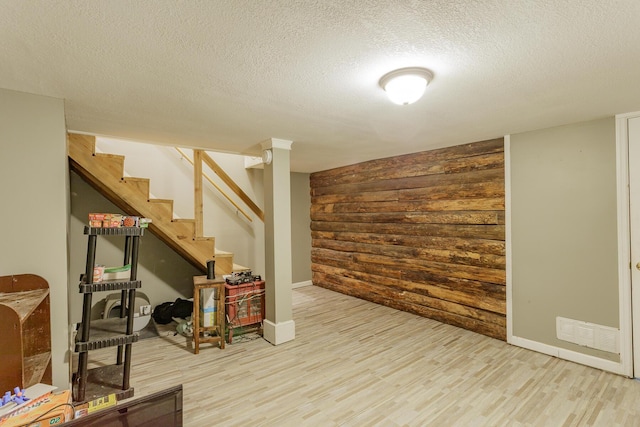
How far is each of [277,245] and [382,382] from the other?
65.7 inches

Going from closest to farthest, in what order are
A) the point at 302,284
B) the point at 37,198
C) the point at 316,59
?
the point at 316,59, the point at 37,198, the point at 302,284

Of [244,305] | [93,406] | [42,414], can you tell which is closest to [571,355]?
[244,305]

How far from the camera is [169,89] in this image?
199cm

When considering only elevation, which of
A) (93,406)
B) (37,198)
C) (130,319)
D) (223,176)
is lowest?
(93,406)

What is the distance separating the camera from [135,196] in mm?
3170

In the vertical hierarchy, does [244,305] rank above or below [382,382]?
above

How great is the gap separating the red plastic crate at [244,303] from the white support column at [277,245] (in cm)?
14

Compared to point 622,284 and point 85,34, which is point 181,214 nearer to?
point 85,34

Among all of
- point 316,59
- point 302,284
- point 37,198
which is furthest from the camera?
point 302,284

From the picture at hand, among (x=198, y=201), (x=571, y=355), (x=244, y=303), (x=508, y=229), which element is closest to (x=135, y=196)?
(x=198, y=201)

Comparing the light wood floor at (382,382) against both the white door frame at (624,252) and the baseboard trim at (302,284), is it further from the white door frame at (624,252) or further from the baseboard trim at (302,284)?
the baseboard trim at (302,284)

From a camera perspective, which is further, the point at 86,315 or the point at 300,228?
the point at 300,228

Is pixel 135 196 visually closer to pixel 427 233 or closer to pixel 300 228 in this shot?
pixel 300 228

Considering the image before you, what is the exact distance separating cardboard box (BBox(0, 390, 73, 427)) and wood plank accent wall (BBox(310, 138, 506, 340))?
3659mm
